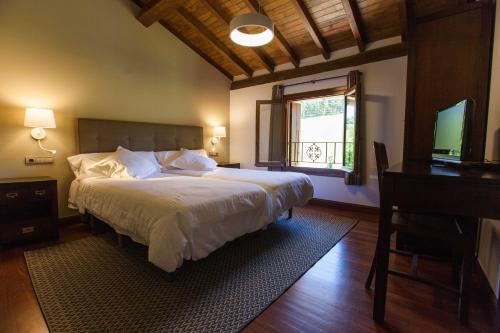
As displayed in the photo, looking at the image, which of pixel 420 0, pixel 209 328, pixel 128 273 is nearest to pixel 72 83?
pixel 128 273

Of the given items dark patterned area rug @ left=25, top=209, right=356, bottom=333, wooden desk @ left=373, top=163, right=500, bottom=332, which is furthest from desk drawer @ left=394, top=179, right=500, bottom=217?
dark patterned area rug @ left=25, top=209, right=356, bottom=333

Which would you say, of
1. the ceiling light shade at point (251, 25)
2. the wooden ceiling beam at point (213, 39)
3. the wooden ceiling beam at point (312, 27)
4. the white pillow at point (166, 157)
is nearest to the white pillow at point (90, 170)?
the white pillow at point (166, 157)

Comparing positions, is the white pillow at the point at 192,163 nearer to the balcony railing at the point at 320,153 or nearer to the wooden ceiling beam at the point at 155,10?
the wooden ceiling beam at the point at 155,10

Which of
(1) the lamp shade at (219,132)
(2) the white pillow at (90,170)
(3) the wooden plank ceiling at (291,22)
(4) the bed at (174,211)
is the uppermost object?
(3) the wooden plank ceiling at (291,22)

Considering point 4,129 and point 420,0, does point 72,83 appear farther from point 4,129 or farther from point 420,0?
point 420,0

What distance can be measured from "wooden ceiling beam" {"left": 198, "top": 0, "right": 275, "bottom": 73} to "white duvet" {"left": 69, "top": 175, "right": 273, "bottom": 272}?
2788mm

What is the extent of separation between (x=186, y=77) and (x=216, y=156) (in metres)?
1.71

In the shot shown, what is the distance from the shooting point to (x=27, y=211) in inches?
108

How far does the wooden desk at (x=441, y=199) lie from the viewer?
120 centimetres

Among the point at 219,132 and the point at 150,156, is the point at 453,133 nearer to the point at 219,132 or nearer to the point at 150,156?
the point at 150,156

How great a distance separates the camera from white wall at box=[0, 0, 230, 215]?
8.95 ft

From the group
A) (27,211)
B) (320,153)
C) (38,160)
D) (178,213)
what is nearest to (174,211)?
(178,213)

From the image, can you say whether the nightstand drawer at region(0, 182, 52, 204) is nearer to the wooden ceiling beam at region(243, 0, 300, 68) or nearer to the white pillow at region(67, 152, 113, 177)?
the white pillow at region(67, 152, 113, 177)

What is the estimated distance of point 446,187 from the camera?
4.19ft
